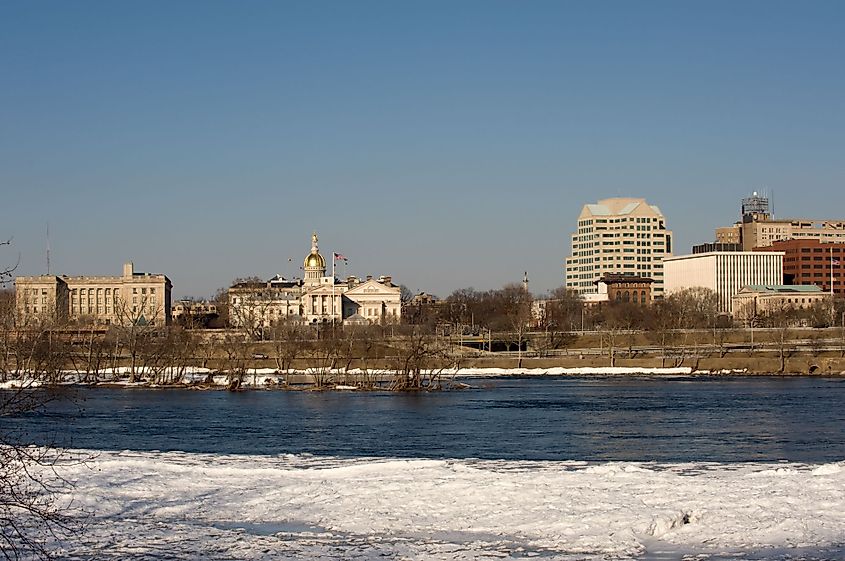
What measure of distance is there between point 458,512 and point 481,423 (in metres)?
29.4

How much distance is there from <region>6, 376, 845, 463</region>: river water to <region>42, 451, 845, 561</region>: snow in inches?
211

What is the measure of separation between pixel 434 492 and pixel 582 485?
354 cm

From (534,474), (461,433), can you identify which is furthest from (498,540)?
(461,433)

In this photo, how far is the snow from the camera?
23672 mm

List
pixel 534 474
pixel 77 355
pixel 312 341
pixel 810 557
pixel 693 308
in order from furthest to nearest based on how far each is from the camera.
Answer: pixel 693 308 → pixel 312 341 → pixel 77 355 → pixel 534 474 → pixel 810 557

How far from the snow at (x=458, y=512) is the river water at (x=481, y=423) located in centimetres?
537

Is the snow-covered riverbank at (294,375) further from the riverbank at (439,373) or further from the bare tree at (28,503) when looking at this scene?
the bare tree at (28,503)

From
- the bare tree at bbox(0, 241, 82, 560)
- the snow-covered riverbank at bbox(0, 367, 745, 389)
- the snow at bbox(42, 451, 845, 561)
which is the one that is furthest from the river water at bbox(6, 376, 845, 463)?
the snow-covered riverbank at bbox(0, 367, 745, 389)

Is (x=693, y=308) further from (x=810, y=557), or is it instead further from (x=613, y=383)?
(x=810, y=557)

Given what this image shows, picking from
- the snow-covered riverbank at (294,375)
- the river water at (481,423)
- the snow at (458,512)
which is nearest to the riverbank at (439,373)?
the snow-covered riverbank at (294,375)

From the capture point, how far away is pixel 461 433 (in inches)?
2024

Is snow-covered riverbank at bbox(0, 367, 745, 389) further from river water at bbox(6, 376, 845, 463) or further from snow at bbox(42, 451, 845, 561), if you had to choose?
snow at bbox(42, 451, 845, 561)

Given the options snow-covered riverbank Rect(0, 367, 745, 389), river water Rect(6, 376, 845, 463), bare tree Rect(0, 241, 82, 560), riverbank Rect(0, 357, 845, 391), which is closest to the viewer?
bare tree Rect(0, 241, 82, 560)

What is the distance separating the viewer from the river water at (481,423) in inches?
1736
